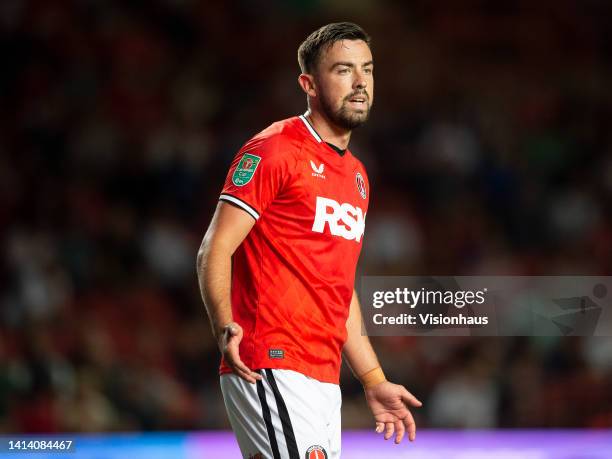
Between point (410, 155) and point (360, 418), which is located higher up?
point (410, 155)

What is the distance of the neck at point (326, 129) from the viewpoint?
3295mm

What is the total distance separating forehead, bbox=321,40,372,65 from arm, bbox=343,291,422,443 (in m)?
0.77

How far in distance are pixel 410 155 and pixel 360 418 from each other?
240 centimetres

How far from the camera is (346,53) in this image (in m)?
3.24

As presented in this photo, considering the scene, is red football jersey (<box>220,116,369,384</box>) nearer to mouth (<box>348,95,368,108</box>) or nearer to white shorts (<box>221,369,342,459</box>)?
white shorts (<box>221,369,342,459</box>)

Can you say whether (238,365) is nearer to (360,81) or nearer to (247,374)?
(247,374)

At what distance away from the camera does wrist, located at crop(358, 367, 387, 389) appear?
338cm

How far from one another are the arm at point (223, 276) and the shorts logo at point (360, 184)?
0.50 meters

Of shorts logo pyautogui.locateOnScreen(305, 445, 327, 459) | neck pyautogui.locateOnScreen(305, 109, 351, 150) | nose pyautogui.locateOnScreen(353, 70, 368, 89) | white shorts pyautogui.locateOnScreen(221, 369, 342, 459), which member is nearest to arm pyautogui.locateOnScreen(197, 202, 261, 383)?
white shorts pyautogui.locateOnScreen(221, 369, 342, 459)

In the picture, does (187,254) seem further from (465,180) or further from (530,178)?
(530,178)

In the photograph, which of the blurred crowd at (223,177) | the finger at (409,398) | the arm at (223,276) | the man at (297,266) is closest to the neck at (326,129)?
the man at (297,266)

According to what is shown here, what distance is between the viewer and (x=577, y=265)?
7.09m

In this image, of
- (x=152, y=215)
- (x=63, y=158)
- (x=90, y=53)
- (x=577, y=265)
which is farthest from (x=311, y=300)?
(x=90, y=53)

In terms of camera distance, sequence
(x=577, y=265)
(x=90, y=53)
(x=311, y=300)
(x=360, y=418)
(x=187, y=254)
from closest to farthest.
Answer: (x=311, y=300)
(x=360, y=418)
(x=577, y=265)
(x=187, y=254)
(x=90, y=53)
